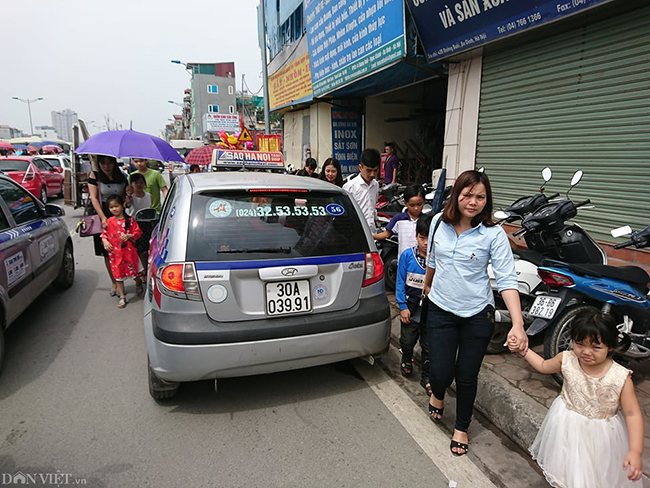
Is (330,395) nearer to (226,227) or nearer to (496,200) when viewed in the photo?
(226,227)

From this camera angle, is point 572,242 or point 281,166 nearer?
point 572,242

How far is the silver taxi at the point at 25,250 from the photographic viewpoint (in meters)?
3.41

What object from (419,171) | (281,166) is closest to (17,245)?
(281,166)

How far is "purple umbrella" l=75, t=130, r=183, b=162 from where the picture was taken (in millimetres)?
4766

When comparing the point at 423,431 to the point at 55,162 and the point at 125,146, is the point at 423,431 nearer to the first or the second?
the point at 125,146

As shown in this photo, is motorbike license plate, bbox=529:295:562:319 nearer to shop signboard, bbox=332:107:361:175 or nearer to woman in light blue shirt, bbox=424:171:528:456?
woman in light blue shirt, bbox=424:171:528:456

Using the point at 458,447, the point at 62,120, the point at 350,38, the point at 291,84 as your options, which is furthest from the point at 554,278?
the point at 62,120

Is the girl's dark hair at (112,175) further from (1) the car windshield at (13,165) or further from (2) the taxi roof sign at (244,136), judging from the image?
(1) the car windshield at (13,165)

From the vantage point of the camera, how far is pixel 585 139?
4.78 meters

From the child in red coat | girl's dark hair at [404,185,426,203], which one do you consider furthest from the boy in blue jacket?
the child in red coat

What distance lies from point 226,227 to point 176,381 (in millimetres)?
1018

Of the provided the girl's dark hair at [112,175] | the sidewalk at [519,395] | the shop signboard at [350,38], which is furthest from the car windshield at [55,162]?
the sidewalk at [519,395]

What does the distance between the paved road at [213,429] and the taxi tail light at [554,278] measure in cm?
123

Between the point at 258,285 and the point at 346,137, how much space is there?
10271mm
